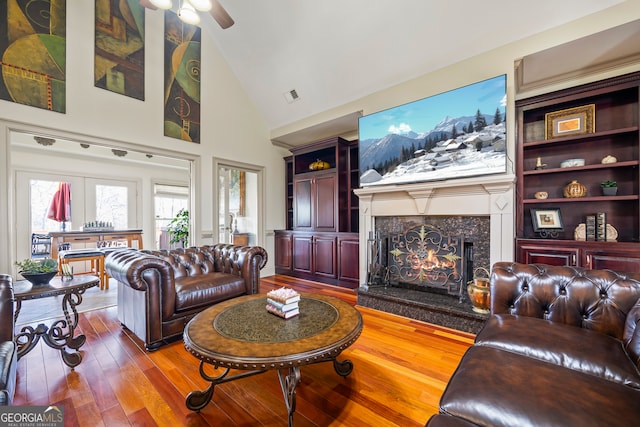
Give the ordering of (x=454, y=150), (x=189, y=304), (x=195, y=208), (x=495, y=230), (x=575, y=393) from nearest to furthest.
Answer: (x=575, y=393) < (x=189, y=304) < (x=495, y=230) < (x=454, y=150) < (x=195, y=208)

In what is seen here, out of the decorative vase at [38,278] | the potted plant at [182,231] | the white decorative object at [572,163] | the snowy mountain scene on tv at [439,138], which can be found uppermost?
the snowy mountain scene on tv at [439,138]

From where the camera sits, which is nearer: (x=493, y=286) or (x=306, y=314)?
(x=306, y=314)

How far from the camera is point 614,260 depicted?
2396 millimetres

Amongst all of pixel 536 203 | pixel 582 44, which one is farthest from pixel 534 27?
pixel 536 203

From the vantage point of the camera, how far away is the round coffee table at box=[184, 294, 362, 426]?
1.21m

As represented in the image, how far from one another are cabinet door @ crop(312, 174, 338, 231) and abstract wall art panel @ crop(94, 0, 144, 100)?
289 cm

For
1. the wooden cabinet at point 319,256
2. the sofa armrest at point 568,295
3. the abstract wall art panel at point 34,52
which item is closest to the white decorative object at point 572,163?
the sofa armrest at point 568,295

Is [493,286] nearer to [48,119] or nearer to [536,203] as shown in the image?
[536,203]

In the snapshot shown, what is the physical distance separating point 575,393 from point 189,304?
2.65 m

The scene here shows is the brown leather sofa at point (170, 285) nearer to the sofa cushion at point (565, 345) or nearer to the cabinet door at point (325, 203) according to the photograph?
the cabinet door at point (325, 203)

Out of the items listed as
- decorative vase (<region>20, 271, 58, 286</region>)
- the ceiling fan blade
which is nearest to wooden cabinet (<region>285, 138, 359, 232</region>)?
the ceiling fan blade

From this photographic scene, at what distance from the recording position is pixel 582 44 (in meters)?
2.47

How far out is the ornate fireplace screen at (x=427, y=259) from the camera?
9.92 ft

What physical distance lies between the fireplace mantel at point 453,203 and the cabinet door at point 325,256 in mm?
830
